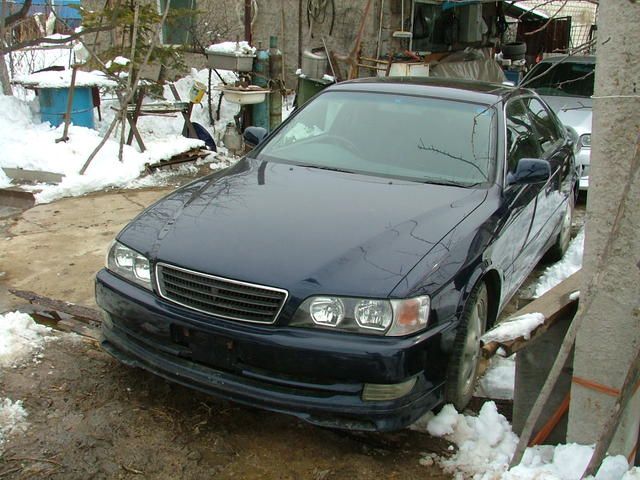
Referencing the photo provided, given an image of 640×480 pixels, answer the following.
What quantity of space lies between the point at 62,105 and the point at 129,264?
6.31m

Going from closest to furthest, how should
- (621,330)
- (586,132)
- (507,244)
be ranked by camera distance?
1. (621,330)
2. (507,244)
3. (586,132)

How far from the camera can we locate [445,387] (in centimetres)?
303

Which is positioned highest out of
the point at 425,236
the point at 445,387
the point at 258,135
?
the point at 258,135

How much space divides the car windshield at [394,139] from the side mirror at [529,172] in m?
0.15

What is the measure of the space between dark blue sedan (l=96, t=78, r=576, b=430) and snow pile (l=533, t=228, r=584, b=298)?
1.07 metres

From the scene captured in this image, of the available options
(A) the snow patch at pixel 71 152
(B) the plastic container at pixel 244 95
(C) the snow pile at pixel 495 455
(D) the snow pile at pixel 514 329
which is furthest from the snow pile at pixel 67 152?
(D) the snow pile at pixel 514 329

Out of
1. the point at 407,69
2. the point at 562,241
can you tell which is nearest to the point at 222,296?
the point at 562,241

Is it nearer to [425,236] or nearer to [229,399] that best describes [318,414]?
[229,399]

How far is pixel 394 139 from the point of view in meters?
4.04

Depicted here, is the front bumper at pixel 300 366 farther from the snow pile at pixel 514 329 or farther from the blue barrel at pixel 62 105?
the blue barrel at pixel 62 105

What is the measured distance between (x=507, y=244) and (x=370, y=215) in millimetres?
920

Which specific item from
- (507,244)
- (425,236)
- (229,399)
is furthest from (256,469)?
(507,244)

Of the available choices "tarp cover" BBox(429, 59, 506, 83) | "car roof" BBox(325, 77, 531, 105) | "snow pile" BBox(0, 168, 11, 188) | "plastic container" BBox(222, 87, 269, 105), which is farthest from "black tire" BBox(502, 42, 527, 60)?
"snow pile" BBox(0, 168, 11, 188)

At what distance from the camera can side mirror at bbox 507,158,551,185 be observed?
12.3 ft
